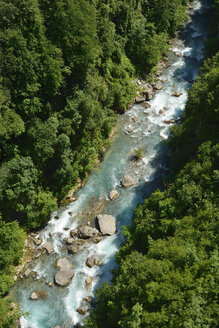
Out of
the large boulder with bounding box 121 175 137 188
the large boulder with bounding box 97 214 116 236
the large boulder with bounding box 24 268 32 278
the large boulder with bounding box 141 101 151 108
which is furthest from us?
the large boulder with bounding box 141 101 151 108

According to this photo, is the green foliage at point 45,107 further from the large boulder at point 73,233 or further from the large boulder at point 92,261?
the large boulder at point 92,261

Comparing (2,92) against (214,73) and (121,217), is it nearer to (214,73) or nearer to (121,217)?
(121,217)

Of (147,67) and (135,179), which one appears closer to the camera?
(135,179)

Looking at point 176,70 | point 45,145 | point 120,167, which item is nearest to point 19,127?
point 45,145

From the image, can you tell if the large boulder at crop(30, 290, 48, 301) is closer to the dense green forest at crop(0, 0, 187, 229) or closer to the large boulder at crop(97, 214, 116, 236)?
the dense green forest at crop(0, 0, 187, 229)

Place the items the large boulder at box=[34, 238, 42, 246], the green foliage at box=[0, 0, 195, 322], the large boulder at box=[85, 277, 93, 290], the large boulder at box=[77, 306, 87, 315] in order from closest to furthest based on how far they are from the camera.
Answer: the large boulder at box=[77, 306, 87, 315]
the green foliage at box=[0, 0, 195, 322]
the large boulder at box=[85, 277, 93, 290]
the large boulder at box=[34, 238, 42, 246]

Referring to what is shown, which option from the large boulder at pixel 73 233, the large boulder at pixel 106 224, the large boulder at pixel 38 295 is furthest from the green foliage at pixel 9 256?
the large boulder at pixel 106 224

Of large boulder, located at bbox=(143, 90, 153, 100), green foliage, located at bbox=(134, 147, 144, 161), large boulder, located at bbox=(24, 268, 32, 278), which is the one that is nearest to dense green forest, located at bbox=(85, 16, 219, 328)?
green foliage, located at bbox=(134, 147, 144, 161)
